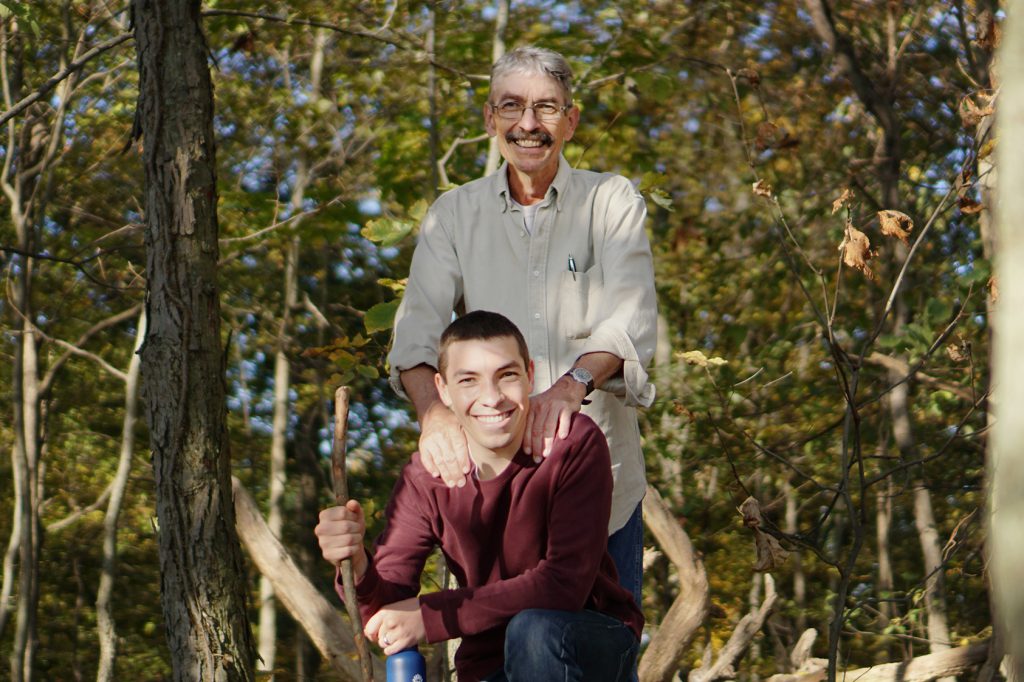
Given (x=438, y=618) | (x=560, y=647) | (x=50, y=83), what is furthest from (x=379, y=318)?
(x=560, y=647)

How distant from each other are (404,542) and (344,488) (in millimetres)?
545

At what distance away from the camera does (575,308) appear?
10.0 feet

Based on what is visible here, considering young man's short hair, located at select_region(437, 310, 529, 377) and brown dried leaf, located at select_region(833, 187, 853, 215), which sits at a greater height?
brown dried leaf, located at select_region(833, 187, 853, 215)

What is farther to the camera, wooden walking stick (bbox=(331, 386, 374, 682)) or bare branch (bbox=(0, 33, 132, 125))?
bare branch (bbox=(0, 33, 132, 125))

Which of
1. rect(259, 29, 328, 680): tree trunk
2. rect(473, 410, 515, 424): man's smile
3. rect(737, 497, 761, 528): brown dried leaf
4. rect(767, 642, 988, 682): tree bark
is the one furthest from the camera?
rect(259, 29, 328, 680): tree trunk

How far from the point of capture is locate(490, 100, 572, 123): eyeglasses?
2963mm

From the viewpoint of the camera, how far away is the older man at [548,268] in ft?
9.70

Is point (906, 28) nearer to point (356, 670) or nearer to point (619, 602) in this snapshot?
point (356, 670)

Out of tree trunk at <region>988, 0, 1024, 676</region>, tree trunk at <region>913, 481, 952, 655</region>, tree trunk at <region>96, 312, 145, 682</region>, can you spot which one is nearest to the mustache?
tree trunk at <region>988, 0, 1024, 676</region>

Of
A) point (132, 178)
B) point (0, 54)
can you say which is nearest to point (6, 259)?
point (132, 178)

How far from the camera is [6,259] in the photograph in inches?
439

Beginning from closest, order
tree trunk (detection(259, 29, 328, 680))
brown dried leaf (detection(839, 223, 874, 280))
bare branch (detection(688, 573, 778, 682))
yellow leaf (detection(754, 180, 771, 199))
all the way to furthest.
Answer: brown dried leaf (detection(839, 223, 874, 280)), yellow leaf (detection(754, 180, 771, 199)), bare branch (detection(688, 573, 778, 682)), tree trunk (detection(259, 29, 328, 680))

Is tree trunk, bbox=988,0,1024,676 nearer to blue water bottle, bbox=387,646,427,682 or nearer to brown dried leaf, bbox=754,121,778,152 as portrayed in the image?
blue water bottle, bbox=387,646,427,682

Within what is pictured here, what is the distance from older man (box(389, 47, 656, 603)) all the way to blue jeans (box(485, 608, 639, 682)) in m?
0.42
